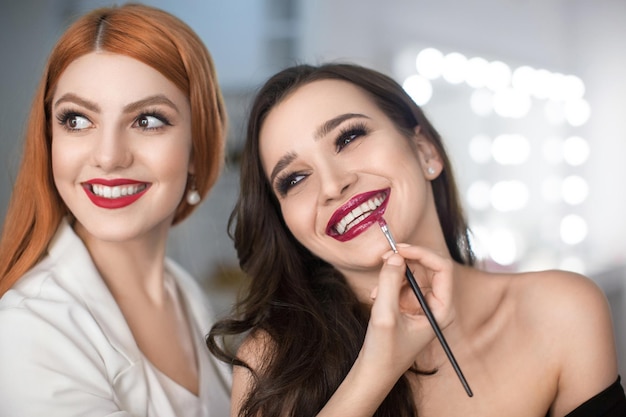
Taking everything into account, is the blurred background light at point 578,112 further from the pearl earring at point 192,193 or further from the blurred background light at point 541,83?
the pearl earring at point 192,193

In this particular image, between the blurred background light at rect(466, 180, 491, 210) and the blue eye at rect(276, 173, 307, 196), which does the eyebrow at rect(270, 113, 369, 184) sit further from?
the blurred background light at rect(466, 180, 491, 210)

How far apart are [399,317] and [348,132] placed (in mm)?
351

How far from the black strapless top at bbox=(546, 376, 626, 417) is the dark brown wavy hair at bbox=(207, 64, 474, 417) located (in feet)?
0.88

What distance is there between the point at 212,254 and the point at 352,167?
1.87 m

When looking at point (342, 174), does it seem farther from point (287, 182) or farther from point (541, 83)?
point (541, 83)

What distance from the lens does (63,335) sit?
1.04m

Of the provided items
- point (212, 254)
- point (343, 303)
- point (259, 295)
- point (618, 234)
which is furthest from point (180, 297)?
point (618, 234)

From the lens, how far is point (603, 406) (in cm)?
110

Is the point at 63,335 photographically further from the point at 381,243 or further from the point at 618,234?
the point at 618,234

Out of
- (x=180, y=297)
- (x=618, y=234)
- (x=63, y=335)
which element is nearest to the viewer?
(x=63, y=335)

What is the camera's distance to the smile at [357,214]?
3.62 feet

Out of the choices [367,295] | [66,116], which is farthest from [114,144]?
[367,295]

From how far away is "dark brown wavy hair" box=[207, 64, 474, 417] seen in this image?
42.6 inches

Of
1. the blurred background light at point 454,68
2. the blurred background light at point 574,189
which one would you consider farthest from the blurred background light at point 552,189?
the blurred background light at point 454,68
